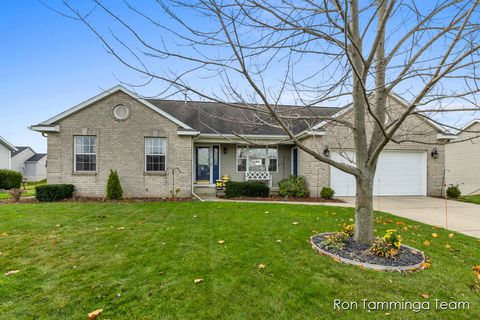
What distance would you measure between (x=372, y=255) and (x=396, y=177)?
10.6 m

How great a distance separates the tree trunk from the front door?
34.1 feet

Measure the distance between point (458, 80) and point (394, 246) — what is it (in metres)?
2.79

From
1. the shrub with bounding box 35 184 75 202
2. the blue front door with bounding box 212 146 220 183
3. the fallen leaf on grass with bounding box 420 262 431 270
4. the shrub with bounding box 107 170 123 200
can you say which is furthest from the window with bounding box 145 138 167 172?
the fallen leaf on grass with bounding box 420 262 431 270

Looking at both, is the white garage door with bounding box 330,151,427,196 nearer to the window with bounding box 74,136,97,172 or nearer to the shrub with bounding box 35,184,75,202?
the window with bounding box 74,136,97,172

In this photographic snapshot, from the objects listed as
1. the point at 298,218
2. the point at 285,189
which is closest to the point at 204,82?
the point at 298,218

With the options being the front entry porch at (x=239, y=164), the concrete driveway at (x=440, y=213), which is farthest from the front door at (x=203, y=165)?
the concrete driveway at (x=440, y=213)

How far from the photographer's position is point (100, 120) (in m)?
11.4

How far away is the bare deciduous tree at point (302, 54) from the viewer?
10.1ft

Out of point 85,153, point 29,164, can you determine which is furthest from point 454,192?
point 29,164

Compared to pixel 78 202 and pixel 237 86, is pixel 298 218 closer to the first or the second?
pixel 237 86

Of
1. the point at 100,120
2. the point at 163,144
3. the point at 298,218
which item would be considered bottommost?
the point at 298,218

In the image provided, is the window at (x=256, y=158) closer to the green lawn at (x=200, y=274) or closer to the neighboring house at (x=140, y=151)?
the neighboring house at (x=140, y=151)

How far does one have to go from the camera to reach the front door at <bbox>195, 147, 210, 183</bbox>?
14.2 metres

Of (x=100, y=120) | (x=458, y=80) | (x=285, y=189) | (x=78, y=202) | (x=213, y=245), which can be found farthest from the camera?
(x=285, y=189)
